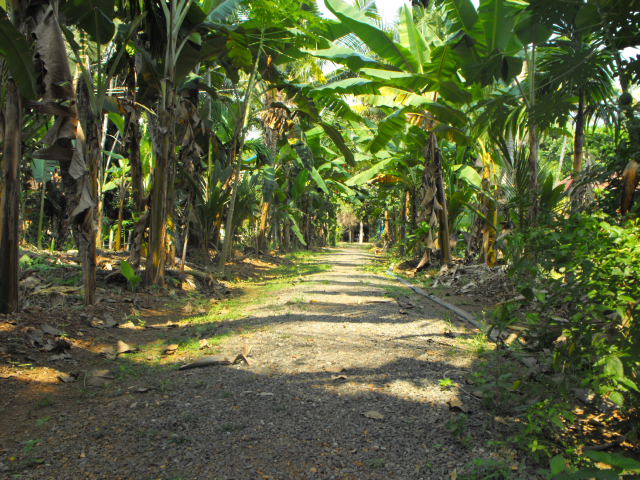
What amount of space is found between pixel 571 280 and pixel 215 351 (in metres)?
2.93

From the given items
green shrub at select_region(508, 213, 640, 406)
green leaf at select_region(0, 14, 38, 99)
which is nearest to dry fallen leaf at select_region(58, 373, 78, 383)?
green leaf at select_region(0, 14, 38, 99)

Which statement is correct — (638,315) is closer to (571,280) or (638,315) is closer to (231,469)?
(571,280)

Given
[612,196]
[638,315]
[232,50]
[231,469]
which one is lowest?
[231,469]

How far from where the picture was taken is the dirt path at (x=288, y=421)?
2199 millimetres

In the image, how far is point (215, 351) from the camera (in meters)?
4.12

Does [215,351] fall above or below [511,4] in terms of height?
below

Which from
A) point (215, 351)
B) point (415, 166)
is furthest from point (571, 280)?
point (415, 166)

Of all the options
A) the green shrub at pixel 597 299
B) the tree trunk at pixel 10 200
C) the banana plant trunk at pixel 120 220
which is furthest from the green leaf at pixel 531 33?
the banana plant trunk at pixel 120 220

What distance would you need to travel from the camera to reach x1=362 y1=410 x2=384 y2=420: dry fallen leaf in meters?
2.73

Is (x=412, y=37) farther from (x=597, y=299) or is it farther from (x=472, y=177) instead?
(x=597, y=299)

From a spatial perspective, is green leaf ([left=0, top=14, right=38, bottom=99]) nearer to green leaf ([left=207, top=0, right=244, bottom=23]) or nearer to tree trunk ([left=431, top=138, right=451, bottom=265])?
green leaf ([left=207, top=0, right=244, bottom=23])

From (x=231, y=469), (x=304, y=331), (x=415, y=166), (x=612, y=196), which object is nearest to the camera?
(x=231, y=469)

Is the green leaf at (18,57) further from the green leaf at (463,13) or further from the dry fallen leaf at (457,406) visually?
the green leaf at (463,13)

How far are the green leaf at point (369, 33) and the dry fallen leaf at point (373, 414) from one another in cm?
698
